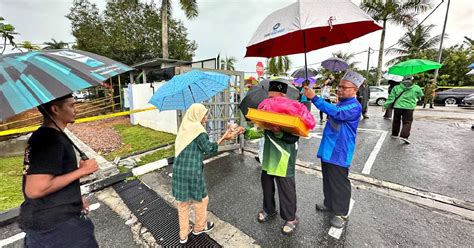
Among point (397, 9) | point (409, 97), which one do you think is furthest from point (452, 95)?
point (409, 97)

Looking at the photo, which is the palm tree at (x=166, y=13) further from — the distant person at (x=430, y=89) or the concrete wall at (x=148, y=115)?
the distant person at (x=430, y=89)

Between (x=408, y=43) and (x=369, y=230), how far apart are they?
27926mm

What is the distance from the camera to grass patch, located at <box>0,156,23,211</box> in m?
3.18

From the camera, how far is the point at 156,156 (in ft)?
16.8

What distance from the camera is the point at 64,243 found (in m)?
1.37

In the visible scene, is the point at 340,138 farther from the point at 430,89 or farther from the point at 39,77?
the point at 430,89

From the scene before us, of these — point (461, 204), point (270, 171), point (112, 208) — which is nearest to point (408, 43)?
point (461, 204)

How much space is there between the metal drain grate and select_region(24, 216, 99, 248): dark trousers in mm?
1067

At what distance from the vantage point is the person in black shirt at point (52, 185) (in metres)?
1.21

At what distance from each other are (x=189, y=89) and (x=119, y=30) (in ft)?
49.9

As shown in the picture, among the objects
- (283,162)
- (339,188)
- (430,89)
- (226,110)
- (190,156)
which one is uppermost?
(430,89)

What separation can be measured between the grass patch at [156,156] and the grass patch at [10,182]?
1957 millimetres

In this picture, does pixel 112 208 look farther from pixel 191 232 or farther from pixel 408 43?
pixel 408 43

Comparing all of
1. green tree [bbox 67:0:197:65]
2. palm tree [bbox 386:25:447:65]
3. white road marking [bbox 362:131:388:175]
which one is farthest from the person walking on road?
palm tree [bbox 386:25:447:65]
